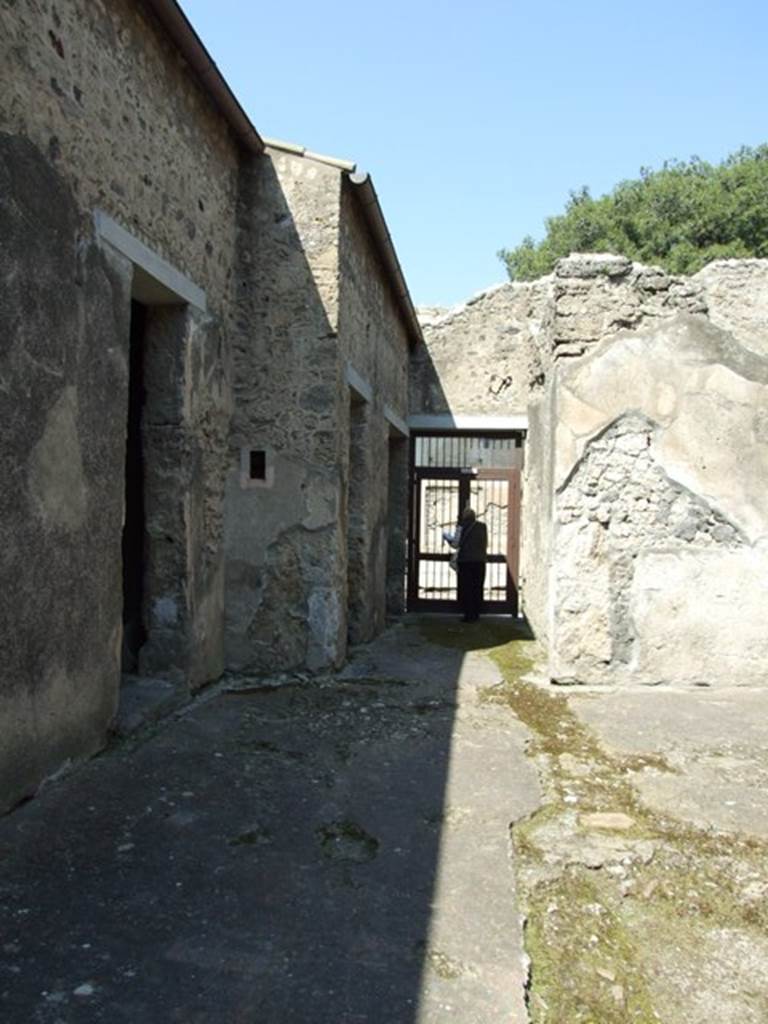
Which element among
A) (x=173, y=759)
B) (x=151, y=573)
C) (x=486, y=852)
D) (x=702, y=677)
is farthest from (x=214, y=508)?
(x=702, y=677)

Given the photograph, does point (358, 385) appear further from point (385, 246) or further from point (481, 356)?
point (481, 356)

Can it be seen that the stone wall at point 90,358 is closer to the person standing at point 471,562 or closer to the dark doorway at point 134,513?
the dark doorway at point 134,513

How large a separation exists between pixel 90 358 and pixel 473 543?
6798 millimetres

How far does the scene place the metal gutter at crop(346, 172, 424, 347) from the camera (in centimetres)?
615

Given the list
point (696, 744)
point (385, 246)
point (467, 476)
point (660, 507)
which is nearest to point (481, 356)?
point (467, 476)

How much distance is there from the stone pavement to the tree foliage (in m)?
20.6

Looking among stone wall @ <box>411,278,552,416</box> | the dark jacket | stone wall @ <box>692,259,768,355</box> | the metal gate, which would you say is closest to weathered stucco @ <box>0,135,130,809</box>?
stone wall @ <box>692,259,768,355</box>

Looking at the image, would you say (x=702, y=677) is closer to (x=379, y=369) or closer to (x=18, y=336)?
(x=379, y=369)

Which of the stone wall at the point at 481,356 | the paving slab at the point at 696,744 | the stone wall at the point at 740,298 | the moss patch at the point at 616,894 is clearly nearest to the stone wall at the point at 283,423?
A: the paving slab at the point at 696,744

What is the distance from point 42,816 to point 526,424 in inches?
308

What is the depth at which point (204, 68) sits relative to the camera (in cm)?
485

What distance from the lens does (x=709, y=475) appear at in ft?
19.5

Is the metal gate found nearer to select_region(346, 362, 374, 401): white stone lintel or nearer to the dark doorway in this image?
A: select_region(346, 362, 374, 401): white stone lintel

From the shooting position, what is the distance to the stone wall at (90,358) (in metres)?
3.28
